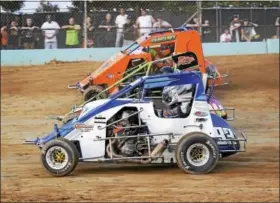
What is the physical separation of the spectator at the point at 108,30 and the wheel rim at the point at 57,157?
3.93 m

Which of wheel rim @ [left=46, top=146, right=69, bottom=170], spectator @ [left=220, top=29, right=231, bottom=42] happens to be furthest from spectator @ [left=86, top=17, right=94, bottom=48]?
wheel rim @ [left=46, top=146, right=69, bottom=170]

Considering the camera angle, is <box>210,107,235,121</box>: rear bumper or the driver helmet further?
<box>210,107,235,121</box>: rear bumper

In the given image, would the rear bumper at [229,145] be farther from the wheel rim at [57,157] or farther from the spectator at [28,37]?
the spectator at [28,37]

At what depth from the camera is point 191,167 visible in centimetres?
900

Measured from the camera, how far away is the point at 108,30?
14.0 feet

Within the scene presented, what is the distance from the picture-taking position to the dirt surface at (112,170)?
283 inches

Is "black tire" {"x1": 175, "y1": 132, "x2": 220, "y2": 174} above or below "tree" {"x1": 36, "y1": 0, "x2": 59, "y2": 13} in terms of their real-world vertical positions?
below

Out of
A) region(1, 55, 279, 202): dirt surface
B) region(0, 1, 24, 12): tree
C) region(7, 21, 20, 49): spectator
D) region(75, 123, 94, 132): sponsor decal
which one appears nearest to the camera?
region(0, 1, 24, 12): tree

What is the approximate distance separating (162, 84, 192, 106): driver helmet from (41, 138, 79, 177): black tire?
11.9 feet

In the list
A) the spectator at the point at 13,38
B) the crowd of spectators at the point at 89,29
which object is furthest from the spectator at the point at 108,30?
the spectator at the point at 13,38

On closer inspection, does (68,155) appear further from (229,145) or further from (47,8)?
(47,8)

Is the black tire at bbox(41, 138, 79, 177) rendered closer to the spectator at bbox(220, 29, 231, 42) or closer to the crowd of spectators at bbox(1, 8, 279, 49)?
the spectator at bbox(220, 29, 231, 42)

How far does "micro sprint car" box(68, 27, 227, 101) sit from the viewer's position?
155 inches

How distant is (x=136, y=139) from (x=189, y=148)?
777mm
